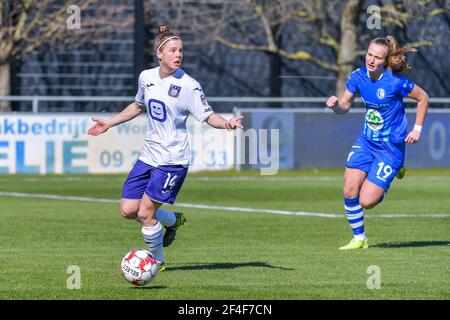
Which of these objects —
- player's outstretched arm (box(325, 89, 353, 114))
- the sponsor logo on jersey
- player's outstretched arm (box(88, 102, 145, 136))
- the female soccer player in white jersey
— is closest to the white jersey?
the female soccer player in white jersey

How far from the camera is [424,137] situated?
3081 cm

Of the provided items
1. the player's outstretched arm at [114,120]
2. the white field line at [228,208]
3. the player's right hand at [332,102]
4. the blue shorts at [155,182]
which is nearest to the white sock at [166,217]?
the blue shorts at [155,182]

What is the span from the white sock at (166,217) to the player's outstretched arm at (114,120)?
0.95m

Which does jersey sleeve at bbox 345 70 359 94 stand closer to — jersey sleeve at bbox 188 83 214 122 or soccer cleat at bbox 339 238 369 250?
soccer cleat at bbox 339 238 369 250

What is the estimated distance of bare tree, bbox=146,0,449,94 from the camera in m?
33.7

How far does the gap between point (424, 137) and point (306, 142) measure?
3.04 meters

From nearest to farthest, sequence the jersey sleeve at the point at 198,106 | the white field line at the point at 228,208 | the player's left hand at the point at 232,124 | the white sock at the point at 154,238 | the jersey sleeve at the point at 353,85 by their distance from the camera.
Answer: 1. the player's left hand at the point at 232,124
2. the jersey sleeve at the point at 198,106
3. the white sock at the point at 154,238
4. the jersey sleeve at the point at 353,85
5. the white field line at the point at 228,208

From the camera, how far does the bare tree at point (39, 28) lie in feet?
108

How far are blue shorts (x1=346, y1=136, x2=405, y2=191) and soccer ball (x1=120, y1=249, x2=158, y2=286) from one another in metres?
3.95

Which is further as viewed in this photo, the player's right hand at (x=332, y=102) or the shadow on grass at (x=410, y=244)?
the shadow on grass at (x=410, y=244)

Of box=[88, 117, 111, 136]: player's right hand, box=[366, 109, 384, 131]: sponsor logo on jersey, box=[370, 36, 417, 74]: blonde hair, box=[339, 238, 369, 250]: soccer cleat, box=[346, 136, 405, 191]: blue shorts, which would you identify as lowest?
box=[339, 238, 369, 250]: soccer cleat

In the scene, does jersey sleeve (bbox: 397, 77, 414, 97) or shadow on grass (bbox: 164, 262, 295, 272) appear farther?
jersey sleeve (bbox: 397, 77, 414, 97)

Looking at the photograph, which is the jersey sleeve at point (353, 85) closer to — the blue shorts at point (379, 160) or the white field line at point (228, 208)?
the blue shorts at point (379, 160)
